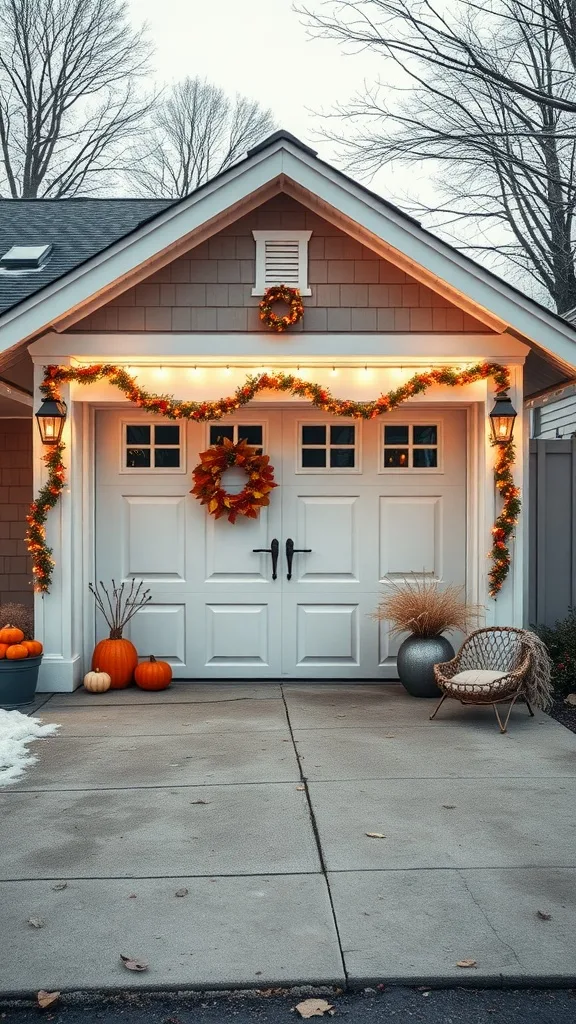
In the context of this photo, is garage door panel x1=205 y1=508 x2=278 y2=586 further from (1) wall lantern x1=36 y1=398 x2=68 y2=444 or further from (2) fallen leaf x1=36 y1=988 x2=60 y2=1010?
(2) fallen leaf x1=36 y1=988 x2=60 y2=1010

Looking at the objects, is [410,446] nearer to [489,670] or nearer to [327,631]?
[327,631]

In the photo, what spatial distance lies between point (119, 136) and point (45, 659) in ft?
60.5

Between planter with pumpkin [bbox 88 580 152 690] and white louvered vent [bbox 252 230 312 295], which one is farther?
planter with pumpkin [bbox 88 580 152 690]

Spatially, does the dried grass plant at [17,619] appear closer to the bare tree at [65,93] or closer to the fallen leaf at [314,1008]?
the fallen leaf at [314,1008]

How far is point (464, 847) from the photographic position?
4.02 metres

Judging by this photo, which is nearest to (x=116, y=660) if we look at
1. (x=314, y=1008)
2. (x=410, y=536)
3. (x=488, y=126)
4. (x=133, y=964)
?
(x=410, y=536)

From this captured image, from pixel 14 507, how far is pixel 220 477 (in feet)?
10.0

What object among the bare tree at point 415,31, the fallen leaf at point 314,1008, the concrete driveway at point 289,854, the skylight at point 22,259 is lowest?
the fallen leaf at point 314,1008

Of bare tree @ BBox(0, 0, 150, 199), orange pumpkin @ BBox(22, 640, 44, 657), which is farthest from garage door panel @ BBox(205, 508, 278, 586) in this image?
bare tree @ BBox(0, 0, 150, 199)

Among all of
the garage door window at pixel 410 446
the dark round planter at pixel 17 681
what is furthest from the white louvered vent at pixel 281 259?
the dark round planter at pixel 17 681

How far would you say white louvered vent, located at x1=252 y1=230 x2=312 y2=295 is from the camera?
7.47m

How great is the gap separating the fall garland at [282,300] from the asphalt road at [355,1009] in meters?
5.37

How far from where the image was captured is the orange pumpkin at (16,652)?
691cm

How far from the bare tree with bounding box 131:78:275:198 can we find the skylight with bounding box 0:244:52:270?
13383 mm
